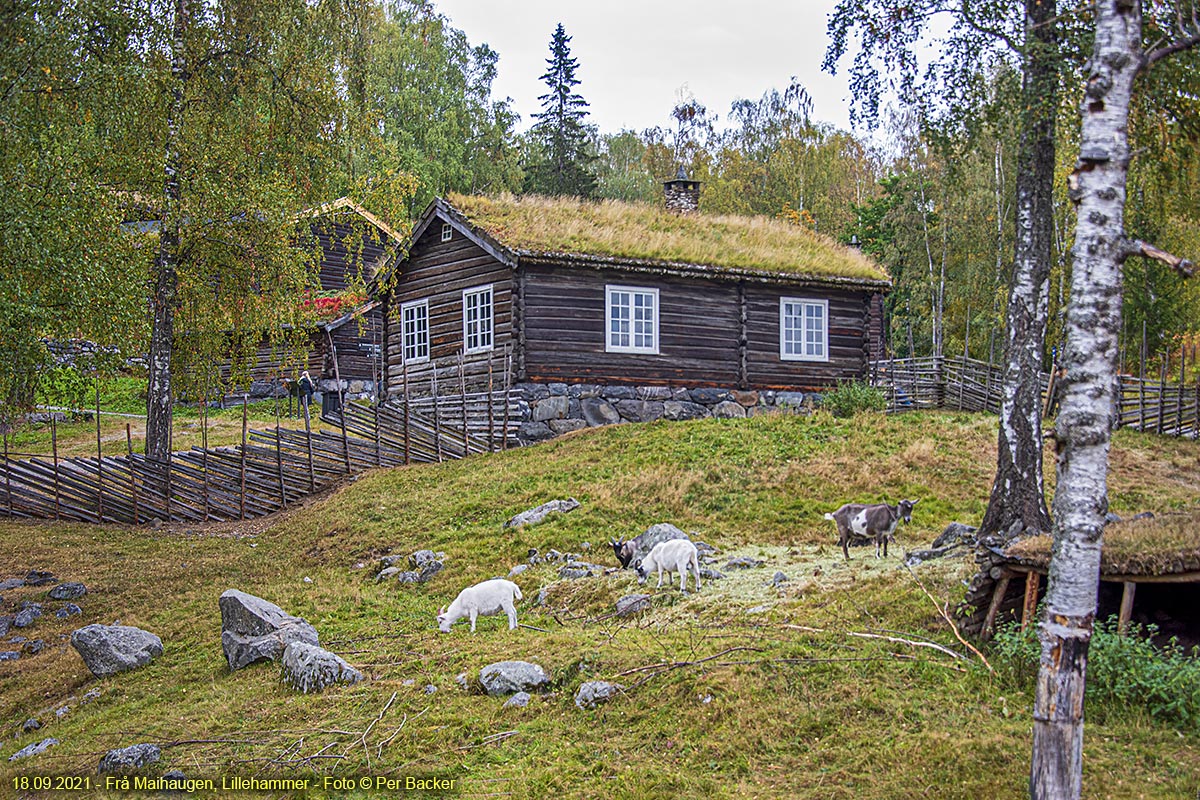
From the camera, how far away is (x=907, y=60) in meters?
11.9

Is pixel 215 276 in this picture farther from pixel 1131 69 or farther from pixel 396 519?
pixel 1131 69

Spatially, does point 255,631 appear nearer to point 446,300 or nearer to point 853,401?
point 853,401

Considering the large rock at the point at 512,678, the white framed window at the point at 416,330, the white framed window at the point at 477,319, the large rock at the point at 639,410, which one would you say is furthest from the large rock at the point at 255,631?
the white framed window at the point at 416,330

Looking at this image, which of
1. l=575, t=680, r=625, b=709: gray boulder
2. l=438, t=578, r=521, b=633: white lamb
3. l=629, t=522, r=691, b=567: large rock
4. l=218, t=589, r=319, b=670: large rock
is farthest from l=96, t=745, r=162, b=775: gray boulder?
l=629, t=522, r=691, b=567: large rock

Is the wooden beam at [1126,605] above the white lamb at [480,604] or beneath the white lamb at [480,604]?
above

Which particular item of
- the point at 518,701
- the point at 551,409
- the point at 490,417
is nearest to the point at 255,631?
the point at 518,701

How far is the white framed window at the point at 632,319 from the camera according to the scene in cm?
2562

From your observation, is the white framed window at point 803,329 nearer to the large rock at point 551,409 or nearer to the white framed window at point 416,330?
the large rock at point 551,409

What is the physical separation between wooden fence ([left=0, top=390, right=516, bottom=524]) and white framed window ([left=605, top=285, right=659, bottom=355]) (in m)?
3.37

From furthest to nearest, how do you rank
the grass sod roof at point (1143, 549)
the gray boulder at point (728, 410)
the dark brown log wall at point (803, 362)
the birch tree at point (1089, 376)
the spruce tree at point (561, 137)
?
1. the spruce tree at point (561, 137)
2. the dark brown log wall at point (803, 362)
3. the gray boulder at point (728, 410)
4. the grass sod roof at point (1143, 549)
5. the birch tree at point (1089, 376)

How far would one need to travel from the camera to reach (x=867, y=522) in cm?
1203

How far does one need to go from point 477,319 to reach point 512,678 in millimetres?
17773

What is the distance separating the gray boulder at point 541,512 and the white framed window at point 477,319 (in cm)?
950

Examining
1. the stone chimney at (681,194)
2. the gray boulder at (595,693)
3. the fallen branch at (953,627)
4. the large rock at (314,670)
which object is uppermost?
the stone chimney at (681,194)
